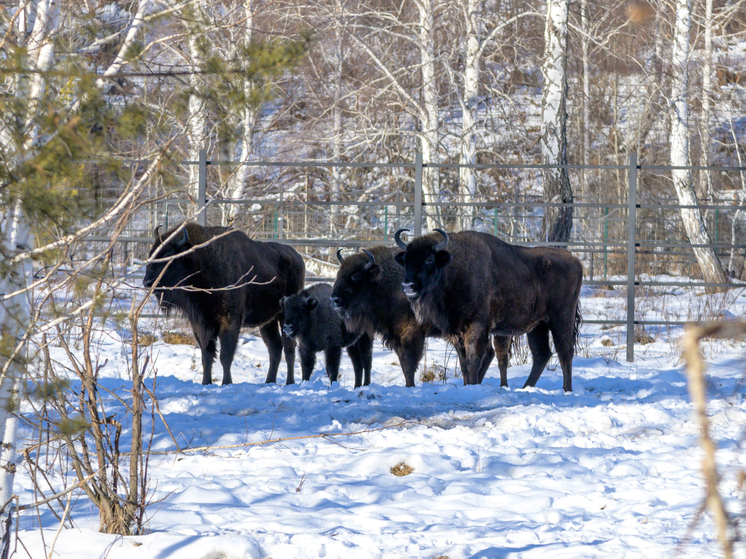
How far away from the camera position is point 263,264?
975 cm

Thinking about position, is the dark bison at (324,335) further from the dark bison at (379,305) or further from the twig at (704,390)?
the twig at (704,390)

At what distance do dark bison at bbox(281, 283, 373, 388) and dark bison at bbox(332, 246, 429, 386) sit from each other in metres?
0.34

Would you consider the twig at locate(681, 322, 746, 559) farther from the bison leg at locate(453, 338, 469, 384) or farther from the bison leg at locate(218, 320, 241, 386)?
the bison leg at locate(218, 320, 241, 386)

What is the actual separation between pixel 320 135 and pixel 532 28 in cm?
816

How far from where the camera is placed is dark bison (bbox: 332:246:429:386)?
888cm

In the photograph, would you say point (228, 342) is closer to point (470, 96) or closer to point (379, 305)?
point (379, 305)

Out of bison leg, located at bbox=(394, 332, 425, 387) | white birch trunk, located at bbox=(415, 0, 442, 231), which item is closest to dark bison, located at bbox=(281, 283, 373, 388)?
bison leg, located at bbox=(394, 332, 425, 387)

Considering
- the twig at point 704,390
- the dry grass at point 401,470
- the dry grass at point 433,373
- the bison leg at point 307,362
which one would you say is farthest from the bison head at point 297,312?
the twig at point 704,390

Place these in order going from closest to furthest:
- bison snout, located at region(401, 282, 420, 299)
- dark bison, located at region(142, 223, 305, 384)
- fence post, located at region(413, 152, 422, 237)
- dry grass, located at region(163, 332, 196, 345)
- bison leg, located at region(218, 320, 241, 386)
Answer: bison snout, located at region(401, 282, 420, 299) < dark bison, located at region(142, 223, 305, 384) < bison leg, located at region(218, 320, 241, 386) < fence post, located at region(413, 152, 422, 237) < dry grass, located at region(163, 332, 196, 345)

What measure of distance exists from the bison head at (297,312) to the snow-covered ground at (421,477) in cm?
128

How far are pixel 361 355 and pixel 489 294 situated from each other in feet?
6.11

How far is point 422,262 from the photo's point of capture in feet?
27.6

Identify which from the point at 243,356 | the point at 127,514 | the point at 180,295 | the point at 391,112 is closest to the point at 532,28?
the point at 391,112

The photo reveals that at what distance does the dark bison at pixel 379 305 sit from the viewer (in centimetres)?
888
